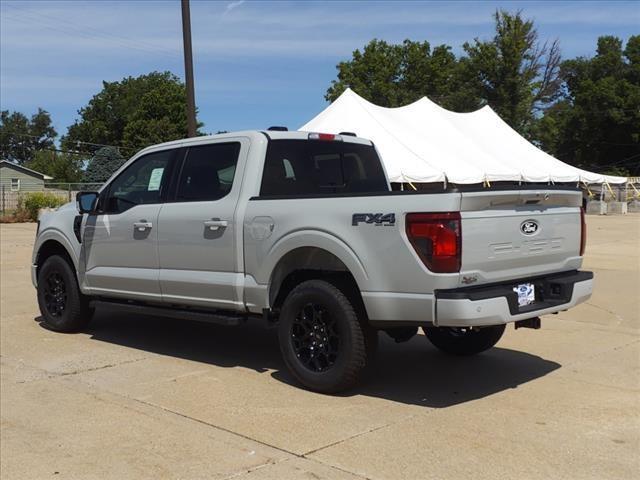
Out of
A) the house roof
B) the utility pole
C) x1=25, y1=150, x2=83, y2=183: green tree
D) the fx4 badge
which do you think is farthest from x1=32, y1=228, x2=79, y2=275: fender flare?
x1=25, y1=150, x2=83, y2=183: green tree

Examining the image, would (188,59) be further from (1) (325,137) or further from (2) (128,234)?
(1) (325,137)

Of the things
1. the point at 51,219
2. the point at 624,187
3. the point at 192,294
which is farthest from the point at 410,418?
the point at 624,187

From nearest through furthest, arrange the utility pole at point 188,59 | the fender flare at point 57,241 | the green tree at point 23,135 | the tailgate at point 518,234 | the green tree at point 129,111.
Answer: the tailgate at point 518,234
the fender flare at point 57,241
the utility pole at point 188,59
the green tree at point 129,111
the green tree at point 23,135

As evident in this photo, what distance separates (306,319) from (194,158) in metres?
1.97

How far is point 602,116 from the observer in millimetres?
61875

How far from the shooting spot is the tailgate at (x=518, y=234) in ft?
15.0

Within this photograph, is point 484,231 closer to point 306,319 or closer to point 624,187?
point 306,319

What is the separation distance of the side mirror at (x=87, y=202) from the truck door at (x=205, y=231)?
1142 mm

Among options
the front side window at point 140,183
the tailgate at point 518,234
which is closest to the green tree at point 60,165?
the front side window at point 140,183

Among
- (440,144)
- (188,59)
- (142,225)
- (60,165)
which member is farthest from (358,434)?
(60,165)

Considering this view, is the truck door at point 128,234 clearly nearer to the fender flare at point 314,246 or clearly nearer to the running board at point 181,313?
the running board at point 181,313

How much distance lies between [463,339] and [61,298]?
14.4ft

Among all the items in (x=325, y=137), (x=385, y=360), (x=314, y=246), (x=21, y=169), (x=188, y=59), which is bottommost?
(x=385, y=360)

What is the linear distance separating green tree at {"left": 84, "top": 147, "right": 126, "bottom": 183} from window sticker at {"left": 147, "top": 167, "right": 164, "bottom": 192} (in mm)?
34636
